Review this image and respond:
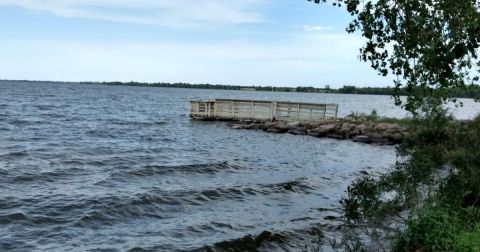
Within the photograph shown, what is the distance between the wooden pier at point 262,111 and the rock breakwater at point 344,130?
150 centimetres

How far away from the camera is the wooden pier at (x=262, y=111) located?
38.2 metres

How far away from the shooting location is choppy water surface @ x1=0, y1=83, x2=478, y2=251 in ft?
33.9

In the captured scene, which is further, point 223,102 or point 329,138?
point 223,102

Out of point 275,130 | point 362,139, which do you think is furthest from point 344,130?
point 275,130

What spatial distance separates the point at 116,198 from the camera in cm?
1320

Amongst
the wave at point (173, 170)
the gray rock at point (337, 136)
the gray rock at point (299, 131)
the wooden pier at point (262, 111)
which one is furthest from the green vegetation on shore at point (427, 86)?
the wooden pier at point (262, 111)

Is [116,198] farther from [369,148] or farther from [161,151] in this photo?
[369,148]

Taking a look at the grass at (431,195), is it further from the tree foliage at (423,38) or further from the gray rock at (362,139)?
the gray rock at (362,139)

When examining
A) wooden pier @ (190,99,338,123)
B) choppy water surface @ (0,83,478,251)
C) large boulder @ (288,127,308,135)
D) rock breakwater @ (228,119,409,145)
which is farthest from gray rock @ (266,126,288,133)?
choppy water surface @ (0,83,478,251)

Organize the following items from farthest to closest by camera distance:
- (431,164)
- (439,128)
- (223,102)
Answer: (223,102), (439,128), (431,164)

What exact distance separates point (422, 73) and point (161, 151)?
60.3ft

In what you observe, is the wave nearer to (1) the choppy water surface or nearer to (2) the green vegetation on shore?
(1) the choppy water surface

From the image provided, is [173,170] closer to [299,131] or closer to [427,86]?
[427,86]

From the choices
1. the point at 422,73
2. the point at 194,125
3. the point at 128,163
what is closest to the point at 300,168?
the point at 128,163
